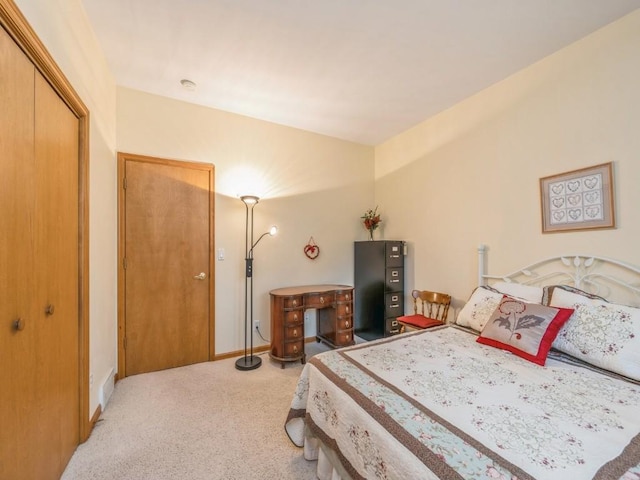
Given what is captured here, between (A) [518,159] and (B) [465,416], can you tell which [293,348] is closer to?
(B) [465,416]

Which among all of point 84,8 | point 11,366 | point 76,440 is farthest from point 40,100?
point 76,440

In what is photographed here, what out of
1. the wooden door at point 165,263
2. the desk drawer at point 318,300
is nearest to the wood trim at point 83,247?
the wooden door at point 165,263

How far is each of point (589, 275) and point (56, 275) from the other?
3.35m

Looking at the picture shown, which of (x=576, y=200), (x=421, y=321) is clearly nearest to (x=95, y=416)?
(x=421, y=321)

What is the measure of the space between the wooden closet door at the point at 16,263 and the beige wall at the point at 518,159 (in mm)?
3190

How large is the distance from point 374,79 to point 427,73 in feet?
1.48

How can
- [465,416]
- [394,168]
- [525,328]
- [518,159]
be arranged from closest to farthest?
[465,416] < [525,328] < [518,159] < [394,168]

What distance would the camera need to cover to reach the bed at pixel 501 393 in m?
0.92

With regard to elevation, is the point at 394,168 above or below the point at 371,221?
above

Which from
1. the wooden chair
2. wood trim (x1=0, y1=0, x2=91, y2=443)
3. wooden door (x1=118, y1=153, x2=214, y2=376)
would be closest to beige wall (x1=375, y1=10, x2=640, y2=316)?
the wooden chair

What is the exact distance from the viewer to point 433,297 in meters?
3.03

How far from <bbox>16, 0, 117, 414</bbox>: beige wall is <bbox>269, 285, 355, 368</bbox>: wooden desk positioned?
1427 millimetres

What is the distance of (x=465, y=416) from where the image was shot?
1109mm

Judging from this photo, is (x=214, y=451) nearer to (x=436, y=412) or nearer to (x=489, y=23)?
(x=436, y=412)
